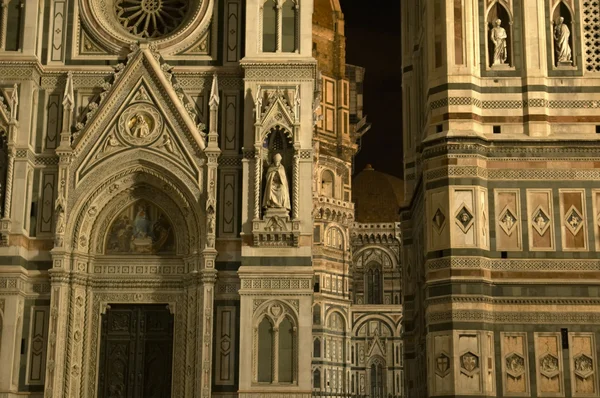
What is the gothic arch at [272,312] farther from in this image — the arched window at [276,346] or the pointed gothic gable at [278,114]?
the pointed gothic gable at [278,114]

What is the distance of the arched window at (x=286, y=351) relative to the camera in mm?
22984

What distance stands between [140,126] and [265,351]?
5.86m

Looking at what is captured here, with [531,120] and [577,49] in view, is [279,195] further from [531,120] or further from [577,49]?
[577,49]

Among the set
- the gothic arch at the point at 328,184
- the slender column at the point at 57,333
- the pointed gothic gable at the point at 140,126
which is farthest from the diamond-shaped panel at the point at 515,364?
the gothic arch at the point at 328,184

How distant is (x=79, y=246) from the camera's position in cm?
2419

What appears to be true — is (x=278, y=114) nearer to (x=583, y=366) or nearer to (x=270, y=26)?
(x=270, y=26)

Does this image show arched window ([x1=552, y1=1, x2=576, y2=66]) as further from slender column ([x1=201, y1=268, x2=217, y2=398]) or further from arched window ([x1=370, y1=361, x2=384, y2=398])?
arched window ([x1=370, y1=361, x2=384, y2=398])

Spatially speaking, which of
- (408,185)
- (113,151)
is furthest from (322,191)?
(113,151)

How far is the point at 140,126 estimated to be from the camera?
2469 cm

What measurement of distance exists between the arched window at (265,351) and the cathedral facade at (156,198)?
3cm

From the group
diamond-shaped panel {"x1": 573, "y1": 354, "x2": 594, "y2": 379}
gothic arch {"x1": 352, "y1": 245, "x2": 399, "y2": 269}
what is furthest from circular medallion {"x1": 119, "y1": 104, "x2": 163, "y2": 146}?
gothic arch {"x1": 352, "y1": 245, "x2": 399, "y2": 269}

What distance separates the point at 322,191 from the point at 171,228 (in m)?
31.0

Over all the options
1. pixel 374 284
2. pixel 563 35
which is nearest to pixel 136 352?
pixel 563 35

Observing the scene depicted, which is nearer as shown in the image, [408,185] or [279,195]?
[279,195]
